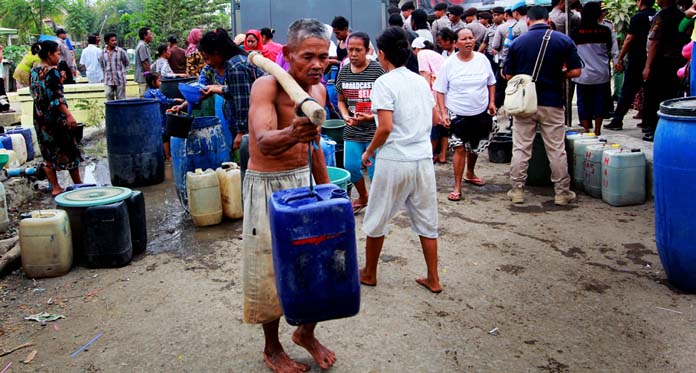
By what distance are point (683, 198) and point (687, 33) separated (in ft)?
14.0

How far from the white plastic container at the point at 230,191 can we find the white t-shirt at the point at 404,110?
2357mm

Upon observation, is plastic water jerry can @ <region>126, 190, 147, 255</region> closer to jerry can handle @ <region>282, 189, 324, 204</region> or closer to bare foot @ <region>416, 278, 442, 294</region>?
bare foot @ <region>416, 278, 442, 294</region>

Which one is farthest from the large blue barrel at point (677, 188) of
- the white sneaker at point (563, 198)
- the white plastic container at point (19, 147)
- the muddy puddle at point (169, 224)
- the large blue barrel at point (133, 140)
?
the white plastic container at point (19, 147)

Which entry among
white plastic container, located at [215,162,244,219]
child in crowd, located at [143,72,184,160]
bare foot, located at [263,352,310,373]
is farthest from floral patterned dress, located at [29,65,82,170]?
bare foot, located at [263,352,310,373]

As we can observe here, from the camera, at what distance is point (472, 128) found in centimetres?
671

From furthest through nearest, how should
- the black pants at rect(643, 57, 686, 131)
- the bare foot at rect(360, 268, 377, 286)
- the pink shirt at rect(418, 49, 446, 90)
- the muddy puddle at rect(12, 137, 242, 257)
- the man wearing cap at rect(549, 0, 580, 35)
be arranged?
the man wearing cap at rect(549, 0, 580, 35) < the pink shirt at rect(418, 49, 446, 90) < the black pants at rect(643, 57, 686, 131) < the muddy puddle at rect(12, 137, 242, 257) < the bare foot at rect(360, 268, 377, 286)

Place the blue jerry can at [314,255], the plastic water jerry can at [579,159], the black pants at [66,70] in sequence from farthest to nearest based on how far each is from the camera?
the black pants at [66,70] < the plastic water jerry can at [579,159] < the blue jerry can at [314,255]

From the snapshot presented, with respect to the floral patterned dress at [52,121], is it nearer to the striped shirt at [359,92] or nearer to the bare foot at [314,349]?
the striped shirt at [359,92]

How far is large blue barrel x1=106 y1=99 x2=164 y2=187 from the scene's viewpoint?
7.53 meters

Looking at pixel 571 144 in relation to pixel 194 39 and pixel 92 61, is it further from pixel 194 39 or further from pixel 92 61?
pixel 92 61

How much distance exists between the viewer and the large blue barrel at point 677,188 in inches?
153

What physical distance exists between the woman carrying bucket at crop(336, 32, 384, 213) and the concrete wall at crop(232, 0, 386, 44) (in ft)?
22.9

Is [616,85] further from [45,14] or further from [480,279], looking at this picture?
[45,14]

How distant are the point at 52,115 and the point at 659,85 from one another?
709cm
